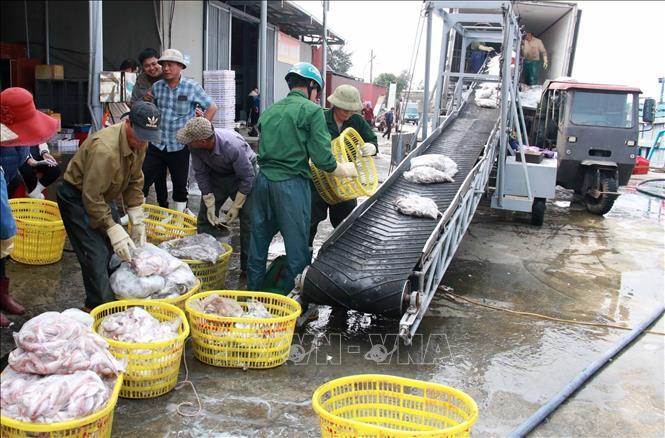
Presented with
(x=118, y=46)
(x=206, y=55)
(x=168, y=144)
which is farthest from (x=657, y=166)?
(x=168, y=144)

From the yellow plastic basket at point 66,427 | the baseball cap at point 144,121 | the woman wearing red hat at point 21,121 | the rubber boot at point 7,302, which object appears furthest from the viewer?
the rubber boot at point 7,302

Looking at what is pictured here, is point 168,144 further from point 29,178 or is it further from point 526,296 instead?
point 526,296

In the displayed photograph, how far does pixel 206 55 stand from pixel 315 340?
8.82m

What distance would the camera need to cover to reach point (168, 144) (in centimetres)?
534

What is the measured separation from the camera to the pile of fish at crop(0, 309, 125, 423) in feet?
7.26

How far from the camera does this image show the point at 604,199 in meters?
9.39

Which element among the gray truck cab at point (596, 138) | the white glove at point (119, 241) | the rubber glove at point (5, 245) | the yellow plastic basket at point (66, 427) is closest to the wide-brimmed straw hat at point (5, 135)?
the rubber glove at point (5, 245)

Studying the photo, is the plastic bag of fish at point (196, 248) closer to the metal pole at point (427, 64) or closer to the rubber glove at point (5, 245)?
the rubber glove at point (5, 245)

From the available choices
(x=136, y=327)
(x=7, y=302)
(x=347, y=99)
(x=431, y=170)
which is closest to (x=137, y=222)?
(x=7, y=302)

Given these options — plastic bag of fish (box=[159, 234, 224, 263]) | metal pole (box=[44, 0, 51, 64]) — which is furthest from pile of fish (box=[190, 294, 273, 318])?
metal pole (box=[44, 0, 51, 64])

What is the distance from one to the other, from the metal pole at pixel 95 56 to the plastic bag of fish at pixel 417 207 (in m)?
3.68

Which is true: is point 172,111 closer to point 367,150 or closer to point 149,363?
point 367,150

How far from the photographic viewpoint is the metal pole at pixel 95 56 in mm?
6387

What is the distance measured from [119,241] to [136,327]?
721mm
